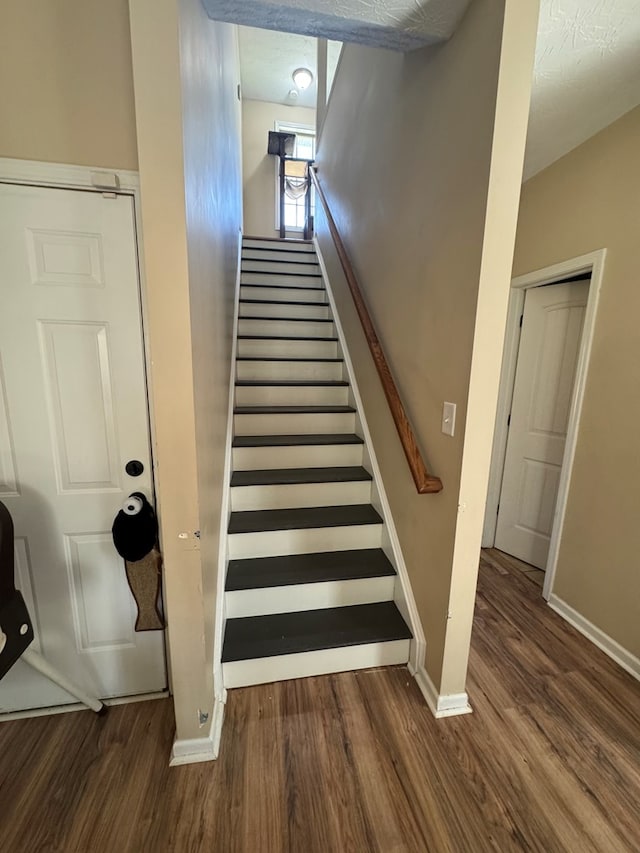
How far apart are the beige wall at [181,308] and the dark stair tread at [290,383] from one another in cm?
104

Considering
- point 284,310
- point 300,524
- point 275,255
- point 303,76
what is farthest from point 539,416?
point 303,76

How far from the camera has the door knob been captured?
1281 millimetres

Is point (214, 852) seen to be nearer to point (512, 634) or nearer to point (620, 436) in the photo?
point (512, 634)

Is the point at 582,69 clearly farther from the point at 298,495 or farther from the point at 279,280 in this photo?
the point at 279,280

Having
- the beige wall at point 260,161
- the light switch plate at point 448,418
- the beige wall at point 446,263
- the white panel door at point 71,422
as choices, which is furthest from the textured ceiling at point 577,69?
the beige wall at point 260,161

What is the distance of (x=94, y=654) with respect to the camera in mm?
1386

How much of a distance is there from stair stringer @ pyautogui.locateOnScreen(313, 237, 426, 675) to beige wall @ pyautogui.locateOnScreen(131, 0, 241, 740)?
0.86 metres

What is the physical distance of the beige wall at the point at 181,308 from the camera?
0.89 m

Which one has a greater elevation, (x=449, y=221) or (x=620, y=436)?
(x=449, y=221)

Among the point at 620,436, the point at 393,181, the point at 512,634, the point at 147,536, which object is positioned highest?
the point at 393,181

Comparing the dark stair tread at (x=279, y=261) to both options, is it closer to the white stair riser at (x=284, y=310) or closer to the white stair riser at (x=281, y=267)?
the white stair riser at (x=281, y=267)

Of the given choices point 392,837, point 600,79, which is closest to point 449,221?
point 600,79

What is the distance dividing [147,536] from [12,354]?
752mm

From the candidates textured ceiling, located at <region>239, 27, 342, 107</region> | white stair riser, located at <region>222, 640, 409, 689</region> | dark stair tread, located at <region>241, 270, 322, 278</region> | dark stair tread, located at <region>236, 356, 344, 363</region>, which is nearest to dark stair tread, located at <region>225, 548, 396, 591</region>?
white stair riser, located at <region>222, 640, 409, 689</region>
